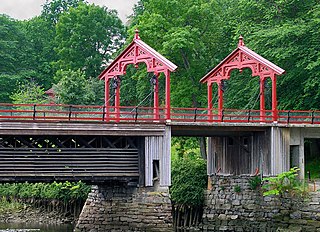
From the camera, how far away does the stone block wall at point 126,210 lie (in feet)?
115

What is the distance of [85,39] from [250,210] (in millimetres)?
35354

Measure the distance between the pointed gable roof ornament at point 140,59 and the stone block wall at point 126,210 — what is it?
5.88 metres

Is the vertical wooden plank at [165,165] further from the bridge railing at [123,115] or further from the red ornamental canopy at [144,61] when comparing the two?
the red ornamental canopy at [144,61]

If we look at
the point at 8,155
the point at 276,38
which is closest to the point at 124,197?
the point at 8,155

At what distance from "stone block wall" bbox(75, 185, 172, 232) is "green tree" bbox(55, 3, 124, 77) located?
31.8m

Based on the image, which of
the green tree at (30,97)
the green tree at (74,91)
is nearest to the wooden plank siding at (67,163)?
the green tree at (74,91)

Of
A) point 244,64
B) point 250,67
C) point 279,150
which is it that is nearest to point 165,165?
point 279,150

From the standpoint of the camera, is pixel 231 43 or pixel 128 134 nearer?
pixel 128 134

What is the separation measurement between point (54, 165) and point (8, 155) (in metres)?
2.17

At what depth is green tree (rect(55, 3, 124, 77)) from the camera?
69062mm

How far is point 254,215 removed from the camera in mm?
39000

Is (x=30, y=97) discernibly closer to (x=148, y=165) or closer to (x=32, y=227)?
(x=32, y=227)

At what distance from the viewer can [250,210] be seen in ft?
129

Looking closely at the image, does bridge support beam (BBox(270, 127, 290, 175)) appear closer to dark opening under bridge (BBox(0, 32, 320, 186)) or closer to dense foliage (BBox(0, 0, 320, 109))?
dark opening under bridge (BBox(0, 32, 320, 186))
